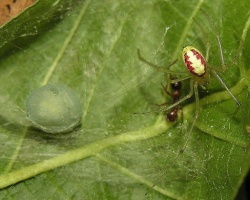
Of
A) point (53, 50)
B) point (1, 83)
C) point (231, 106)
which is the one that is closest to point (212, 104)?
point (231, 106)

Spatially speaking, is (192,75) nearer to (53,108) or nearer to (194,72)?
(194,72)

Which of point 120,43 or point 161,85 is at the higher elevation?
point 120,43

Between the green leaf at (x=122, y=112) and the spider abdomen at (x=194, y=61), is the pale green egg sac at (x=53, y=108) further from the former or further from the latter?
the spider abdomen at (x=194, y=61)

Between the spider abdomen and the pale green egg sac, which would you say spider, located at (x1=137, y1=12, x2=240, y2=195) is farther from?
the pale green egg sac

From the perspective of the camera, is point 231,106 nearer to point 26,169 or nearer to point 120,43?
point 120,43

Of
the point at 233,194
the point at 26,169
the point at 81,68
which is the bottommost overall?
the point at 233,194
